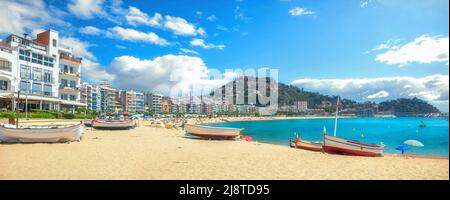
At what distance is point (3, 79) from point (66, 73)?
9.59 meters

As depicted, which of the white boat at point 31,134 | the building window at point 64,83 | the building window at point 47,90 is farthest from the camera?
the building window at point 64,83

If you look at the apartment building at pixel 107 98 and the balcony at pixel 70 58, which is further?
the apartment building at pixel 107 98

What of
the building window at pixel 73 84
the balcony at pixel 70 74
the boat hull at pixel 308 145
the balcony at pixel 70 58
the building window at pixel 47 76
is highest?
the balcony at pixel 70 58

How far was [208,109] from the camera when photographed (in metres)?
176

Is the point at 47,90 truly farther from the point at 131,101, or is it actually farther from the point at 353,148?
the point at 131,101

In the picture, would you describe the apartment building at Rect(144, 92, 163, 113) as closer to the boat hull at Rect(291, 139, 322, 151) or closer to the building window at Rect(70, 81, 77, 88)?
the building window at Rect(70, 81, 77, 88)

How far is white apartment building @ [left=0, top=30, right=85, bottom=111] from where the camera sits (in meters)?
35.4

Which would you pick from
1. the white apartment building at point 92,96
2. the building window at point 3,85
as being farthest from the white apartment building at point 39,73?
the white apartment building at point 92,96

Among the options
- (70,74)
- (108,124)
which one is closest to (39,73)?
(70,74)

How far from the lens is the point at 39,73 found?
3941 cm

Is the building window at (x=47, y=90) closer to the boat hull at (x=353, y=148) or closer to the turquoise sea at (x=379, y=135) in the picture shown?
the turquoise sea at (x=379, y=135)

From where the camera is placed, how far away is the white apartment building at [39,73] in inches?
1395
